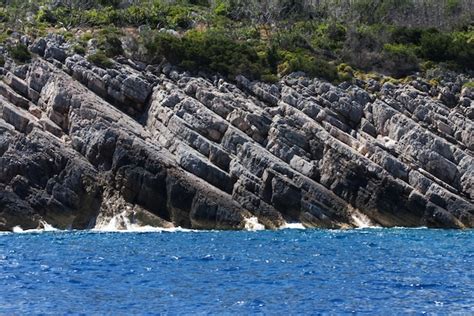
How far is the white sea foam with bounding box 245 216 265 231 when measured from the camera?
51.0 meters

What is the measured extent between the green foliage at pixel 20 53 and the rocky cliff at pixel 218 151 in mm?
823

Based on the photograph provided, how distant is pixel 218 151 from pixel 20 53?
2047 centimetres

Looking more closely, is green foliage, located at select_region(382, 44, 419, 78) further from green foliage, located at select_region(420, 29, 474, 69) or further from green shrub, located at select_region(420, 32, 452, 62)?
green foliage, located at select_region(420, 29, 474, 69)

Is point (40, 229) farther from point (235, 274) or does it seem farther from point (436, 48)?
point (436, 48)

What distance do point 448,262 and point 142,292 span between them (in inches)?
601

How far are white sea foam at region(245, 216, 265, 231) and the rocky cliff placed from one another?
0.44 feet

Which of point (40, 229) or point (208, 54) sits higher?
point (208, 54)

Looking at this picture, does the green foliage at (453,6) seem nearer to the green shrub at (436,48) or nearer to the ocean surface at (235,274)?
the green shrub at (436,48)

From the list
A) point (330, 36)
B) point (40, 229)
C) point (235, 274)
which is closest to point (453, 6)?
point (330, 36)

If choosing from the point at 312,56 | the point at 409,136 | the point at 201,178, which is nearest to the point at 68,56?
the point at 201,178

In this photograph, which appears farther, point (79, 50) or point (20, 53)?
point (79, 50)

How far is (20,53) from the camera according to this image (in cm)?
6188

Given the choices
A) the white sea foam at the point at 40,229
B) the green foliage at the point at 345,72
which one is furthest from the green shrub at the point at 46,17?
the white sea foam at the point at 40,229

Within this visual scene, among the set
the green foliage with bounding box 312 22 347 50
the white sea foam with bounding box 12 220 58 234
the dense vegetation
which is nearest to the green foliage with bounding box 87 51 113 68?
the dense vegetation
